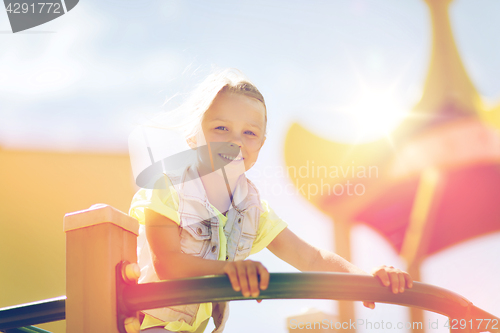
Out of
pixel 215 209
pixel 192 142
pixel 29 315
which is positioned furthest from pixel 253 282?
pixel 192 142

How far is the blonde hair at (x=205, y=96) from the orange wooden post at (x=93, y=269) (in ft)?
1.97

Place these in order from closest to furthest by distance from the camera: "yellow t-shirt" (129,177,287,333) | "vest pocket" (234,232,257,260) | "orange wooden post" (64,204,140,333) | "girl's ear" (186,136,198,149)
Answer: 1. "orange wooden post" (64,204,140,333)
2. "yellow t-shirt" (129,177,287,333)
3. "vest pocket" (234,232,257,260)
4. "girl's ear" (186,136,198,149)

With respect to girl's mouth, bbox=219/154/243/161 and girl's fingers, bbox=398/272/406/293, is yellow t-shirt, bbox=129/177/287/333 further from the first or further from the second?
girl's fingers, bbox=398/272/406/293

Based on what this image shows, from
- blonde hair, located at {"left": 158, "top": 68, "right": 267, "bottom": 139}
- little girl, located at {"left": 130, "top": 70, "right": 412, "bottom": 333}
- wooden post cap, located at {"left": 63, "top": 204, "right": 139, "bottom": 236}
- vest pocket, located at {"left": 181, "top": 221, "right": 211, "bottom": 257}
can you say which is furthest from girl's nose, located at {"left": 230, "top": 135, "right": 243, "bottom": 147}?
wooden post cap, located at {"left": 63, "top": 204, "right": 139, "bottom": 236}

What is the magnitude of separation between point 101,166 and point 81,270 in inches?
56.4

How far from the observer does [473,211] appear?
2.01 metres

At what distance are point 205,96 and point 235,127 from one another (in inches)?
6.3

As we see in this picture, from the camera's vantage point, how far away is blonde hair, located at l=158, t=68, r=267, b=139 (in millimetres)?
1164

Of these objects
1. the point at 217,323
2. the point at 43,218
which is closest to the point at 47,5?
the point at 43,218

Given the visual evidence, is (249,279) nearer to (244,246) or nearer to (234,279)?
(234,279)

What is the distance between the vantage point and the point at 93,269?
0.56 metres

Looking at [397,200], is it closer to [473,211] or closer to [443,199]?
[443,199]

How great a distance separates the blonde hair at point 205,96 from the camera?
1164 mm

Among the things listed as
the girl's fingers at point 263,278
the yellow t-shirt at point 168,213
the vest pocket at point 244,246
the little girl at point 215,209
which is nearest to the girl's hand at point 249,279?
the girl's fingers at point 263,278
